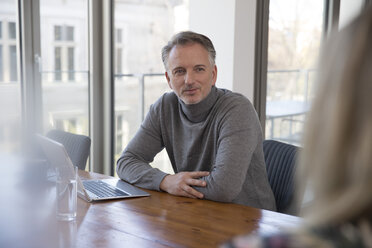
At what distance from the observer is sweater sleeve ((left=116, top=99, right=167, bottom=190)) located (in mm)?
1973

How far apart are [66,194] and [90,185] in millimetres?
399

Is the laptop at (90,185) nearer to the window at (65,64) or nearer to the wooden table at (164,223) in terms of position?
the wooden table at (164,223)

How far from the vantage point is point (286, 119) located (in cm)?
389

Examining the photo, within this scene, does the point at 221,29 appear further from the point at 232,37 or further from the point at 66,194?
the point at 66,194

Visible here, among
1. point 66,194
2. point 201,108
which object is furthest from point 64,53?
point 66,194

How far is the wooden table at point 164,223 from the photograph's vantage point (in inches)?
51.8

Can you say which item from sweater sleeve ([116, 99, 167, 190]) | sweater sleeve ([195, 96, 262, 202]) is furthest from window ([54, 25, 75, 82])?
sweater sleeve ([195, 96, 262, 202])

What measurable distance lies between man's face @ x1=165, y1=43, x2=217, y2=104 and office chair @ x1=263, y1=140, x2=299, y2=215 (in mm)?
395

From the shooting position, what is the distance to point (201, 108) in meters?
2.09

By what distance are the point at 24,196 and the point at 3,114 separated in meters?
1.53

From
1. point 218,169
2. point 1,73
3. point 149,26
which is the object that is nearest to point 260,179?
point 218,169

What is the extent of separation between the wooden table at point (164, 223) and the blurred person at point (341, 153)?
2.32ft

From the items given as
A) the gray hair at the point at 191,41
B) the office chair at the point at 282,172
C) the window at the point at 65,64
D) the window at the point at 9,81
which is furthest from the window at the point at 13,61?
the office chair at the point at 282,172

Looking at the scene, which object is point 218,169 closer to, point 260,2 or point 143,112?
point 260,2
